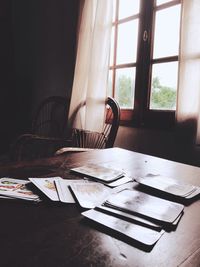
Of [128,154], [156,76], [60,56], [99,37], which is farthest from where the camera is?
[60,56]

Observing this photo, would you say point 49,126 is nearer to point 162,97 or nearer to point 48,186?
point 162,97

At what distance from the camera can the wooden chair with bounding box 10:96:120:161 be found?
1.86 m

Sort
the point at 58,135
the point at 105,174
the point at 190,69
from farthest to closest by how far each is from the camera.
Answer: the point at 58,135 → the point at 190,69 → the point at 105,174

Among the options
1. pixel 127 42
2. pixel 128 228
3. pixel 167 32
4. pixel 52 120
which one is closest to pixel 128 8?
pixel 127 42

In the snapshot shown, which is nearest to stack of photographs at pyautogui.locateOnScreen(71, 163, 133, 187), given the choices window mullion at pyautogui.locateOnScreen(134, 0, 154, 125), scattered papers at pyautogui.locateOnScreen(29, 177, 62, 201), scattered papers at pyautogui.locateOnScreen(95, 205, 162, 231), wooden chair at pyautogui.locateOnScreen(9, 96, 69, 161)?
scattered papers at pyautogui.locateOnScreen(29, 177, 62, 201)

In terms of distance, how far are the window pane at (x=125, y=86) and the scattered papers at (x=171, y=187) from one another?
4.31ft

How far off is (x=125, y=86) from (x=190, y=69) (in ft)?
2.61

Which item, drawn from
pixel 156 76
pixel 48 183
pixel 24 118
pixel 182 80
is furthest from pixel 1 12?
pixel 48 183

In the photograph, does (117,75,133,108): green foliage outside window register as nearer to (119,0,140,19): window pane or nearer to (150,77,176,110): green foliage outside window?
(150,77,176,110): green foliage outside window

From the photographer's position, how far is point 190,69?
1543 millimetres


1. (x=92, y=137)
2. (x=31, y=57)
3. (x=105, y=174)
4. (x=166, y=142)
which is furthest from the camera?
(x=31, y=57)

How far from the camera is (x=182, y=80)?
61.6 inches

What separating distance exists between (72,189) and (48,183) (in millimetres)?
108

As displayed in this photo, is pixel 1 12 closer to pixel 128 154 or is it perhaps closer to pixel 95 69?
pixel 95 69
